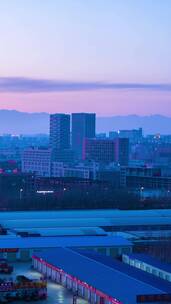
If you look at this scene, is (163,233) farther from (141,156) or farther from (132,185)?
(141,156)

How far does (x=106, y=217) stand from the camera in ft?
44.2

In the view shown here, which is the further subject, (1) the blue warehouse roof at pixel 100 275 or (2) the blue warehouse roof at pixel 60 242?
(2) the blue warehouse roof at pixel 60 242

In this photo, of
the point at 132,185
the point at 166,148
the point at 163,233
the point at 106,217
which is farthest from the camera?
the point at 166,148

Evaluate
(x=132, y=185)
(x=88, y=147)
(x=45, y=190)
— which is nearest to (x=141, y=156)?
(x=88, y=147)

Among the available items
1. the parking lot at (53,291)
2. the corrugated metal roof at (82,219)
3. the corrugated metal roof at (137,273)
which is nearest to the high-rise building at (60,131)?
the corrugated metal roof at (82,219)

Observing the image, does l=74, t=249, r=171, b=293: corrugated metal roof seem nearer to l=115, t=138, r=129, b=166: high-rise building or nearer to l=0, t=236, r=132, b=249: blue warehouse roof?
l=0, t=236, r=132, b=249: blue warehouse roof

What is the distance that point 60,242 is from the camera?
10.4m

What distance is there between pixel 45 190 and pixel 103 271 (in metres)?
13.2

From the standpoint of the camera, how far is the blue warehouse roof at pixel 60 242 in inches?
403

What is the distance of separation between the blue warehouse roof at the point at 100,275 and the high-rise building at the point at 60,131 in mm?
34875

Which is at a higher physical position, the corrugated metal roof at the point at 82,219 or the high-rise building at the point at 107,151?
the high-rise building at the point at 107,151

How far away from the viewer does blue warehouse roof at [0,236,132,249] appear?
10227mm

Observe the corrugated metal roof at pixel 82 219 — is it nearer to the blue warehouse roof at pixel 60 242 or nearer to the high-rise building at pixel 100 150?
the blue warehouse roof at pixel 60 242

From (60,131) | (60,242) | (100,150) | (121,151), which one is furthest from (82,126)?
(60,242)
